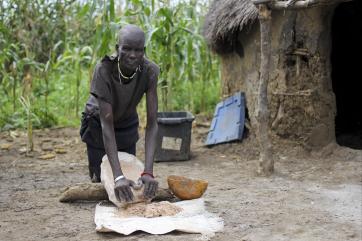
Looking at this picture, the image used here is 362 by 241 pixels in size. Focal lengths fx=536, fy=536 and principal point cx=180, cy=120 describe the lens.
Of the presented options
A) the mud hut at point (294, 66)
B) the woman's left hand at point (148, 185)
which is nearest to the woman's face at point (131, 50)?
the woman's left hand at point (148, 185)

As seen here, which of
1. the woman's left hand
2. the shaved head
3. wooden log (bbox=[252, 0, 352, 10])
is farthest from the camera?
wooden log (bbox=[252, 0, 352, 10])

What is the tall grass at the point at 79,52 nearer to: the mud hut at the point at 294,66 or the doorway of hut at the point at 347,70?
the mud hut at the point at 294,66

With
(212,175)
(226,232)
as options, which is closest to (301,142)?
(212,175)

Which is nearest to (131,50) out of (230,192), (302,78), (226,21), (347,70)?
(230,192)

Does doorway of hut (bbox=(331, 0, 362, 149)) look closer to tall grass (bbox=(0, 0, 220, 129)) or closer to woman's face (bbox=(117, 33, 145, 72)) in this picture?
tall grass (bbox=(0, 0, 220, 129))

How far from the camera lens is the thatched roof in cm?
560

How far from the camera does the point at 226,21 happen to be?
5.98 m

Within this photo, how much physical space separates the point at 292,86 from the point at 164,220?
8.90ft

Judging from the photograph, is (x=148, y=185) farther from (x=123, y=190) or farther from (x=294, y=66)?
(x=294, y=66)

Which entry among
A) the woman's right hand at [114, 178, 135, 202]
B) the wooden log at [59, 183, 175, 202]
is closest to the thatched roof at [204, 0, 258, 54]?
the wooden log at [59, 183, 175, 202]

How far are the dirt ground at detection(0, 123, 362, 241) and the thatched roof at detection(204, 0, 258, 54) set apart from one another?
1222mm

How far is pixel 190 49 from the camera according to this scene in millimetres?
6418

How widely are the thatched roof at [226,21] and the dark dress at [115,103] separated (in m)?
2.21

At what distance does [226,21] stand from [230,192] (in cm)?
236
